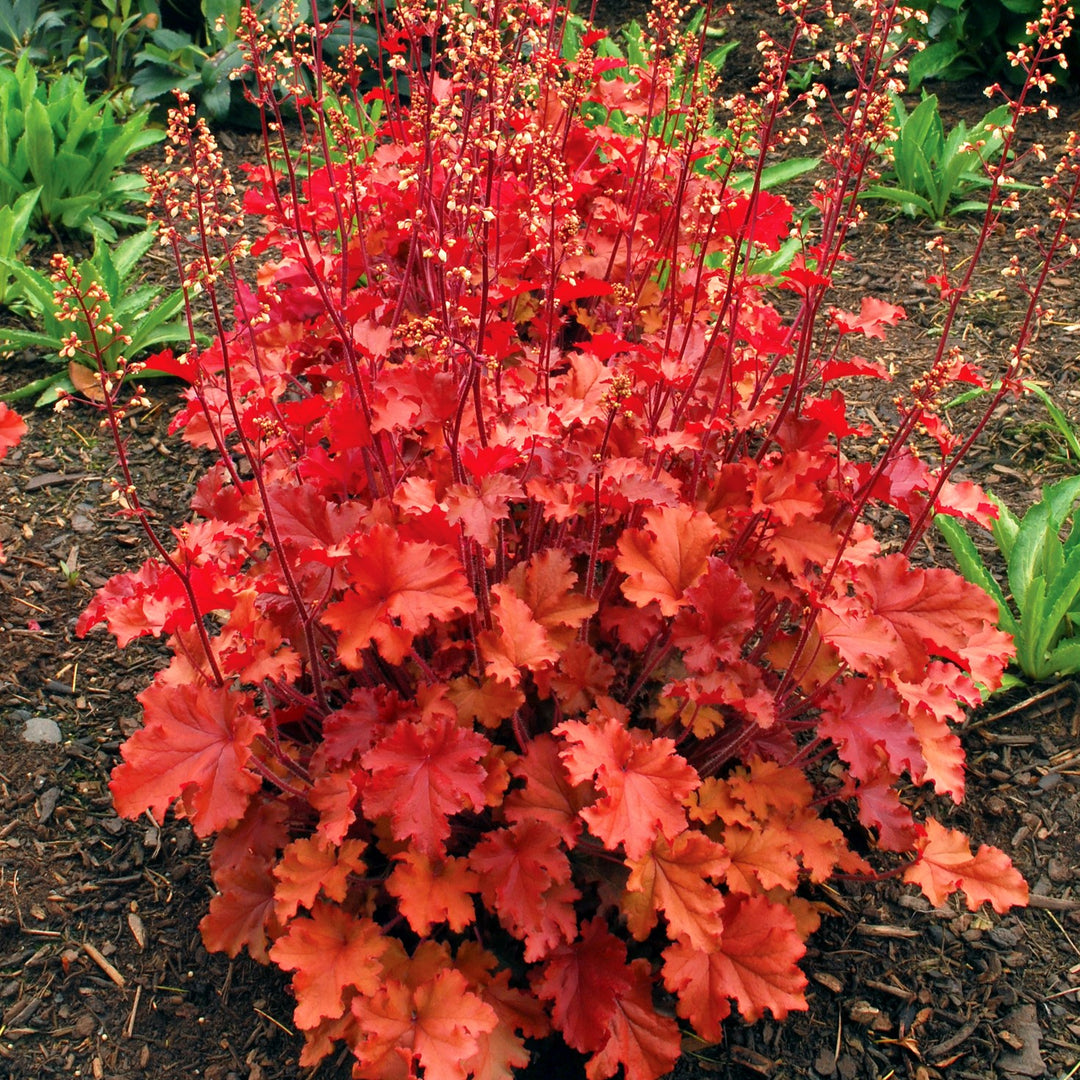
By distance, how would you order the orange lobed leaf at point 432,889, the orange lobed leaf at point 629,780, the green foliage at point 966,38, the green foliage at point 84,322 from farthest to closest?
the green foliage at point 966,38 < the green foliage at point 84,322 < the orange lobed leaf at point 432,889 < the orange lobed leaf at point 629,780

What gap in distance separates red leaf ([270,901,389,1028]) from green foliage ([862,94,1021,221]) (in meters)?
3.43

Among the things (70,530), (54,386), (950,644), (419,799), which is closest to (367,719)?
(419,799)

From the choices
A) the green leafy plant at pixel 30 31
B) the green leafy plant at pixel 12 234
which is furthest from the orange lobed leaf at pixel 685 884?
the green leafy plant at pixel 30 31

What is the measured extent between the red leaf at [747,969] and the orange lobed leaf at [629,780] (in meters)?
0.27

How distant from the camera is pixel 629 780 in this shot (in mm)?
1770

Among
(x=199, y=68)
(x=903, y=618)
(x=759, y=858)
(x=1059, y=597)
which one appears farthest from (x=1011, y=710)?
(x=199, y=68)

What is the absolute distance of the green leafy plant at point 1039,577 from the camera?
2.54m

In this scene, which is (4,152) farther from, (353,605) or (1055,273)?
(1055,273)

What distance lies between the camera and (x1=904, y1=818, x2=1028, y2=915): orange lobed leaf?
6.55 ft

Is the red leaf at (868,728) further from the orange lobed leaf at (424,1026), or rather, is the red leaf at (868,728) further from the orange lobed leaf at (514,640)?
the orange lobed leaf at (424,1026)

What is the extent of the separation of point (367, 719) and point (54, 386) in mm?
2187

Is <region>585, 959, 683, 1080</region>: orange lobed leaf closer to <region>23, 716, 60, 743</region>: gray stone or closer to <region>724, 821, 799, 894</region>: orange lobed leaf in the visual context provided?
<region>724, 821, 799, 894</region>: orange lobed leaf

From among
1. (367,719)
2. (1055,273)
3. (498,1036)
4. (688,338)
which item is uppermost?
(688,338)

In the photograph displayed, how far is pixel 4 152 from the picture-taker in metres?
4.02
